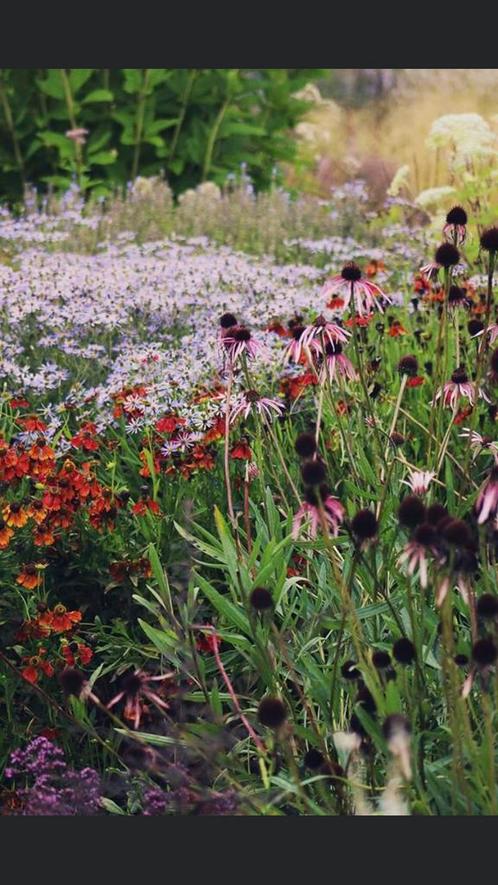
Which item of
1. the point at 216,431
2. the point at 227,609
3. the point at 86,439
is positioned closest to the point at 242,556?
the point at 227,609

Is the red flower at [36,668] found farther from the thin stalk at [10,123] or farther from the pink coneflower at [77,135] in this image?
the thin stalk at [10,123]

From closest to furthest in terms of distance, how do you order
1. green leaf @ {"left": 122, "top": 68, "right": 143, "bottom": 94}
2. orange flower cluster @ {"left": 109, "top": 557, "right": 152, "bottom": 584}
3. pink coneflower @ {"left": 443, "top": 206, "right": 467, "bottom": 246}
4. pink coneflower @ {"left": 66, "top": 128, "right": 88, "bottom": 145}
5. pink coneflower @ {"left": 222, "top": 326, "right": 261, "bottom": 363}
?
pink coneflower @ {"left": 222, "top": 326, "right": 261, "bottom": 363}, pink coneflower @ {"left": 443, "top": 206, "right": 467, "bottom": 246}, orange flower cluster @ {"left": 109, "top": 557, "right": 152, "bottom": 584}, pink coneflower @ {"left": 66, "top": 128, "right": 88, "bottom": 145}, green leaf @ {"left": 122, "top": 68, "right": 143, "bottom": 94}

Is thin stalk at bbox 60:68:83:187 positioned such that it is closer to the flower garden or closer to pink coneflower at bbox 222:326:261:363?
the flower garden

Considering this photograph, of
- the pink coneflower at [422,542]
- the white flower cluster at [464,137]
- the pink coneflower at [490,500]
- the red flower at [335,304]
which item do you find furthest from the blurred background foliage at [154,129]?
the pink coneflower at [422,542]

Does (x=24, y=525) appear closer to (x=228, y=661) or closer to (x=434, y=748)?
(x=228, y=661)

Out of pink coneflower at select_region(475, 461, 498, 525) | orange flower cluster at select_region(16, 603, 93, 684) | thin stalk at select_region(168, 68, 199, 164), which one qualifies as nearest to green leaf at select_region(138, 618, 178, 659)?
orange flower cluster at select_region(16, 603, 93, 684)

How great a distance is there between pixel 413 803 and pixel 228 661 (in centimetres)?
86

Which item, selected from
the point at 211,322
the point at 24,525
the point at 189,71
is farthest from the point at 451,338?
the point at 189,71

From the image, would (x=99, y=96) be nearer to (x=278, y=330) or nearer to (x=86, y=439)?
(x=278, y=330)

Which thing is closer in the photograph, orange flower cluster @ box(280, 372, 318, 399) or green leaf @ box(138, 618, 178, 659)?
green leaf @ box(138, 618, 178, 659)

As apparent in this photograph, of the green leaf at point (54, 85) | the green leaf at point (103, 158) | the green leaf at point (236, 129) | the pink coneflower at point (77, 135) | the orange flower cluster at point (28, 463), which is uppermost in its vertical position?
the green leaf at point (54, 85)

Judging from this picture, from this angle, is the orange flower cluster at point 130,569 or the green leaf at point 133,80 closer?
the orange flower cluster at point 130,569

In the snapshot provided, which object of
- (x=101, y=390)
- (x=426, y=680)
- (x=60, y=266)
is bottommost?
(x=426, y=680)

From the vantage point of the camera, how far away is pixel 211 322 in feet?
14.3
